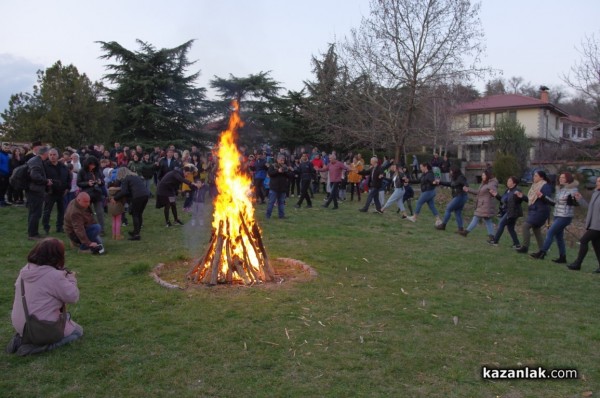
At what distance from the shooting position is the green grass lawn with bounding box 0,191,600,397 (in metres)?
4.47

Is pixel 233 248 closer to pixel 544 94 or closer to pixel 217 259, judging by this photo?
pixel 217 259

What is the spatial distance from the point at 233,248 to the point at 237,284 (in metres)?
0.62

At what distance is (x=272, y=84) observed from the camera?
3419cm

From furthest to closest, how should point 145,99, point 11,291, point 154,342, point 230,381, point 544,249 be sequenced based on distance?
point 145,99, point 544,249, point 11,291, point 154,342, point 230,381

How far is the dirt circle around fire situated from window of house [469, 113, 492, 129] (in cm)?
4580

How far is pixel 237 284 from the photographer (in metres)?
7.50

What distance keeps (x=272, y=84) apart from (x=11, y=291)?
28.9 metres

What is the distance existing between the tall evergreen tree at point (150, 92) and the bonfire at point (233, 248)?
22.2m

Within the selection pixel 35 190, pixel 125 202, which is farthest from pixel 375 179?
pixel 35 190

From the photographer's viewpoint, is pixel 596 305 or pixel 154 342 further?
pixel 596 305

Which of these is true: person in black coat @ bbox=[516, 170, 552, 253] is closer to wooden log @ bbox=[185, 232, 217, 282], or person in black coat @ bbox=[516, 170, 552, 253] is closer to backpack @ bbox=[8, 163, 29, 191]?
wooden log @ bbox=[185, 232, 217, 282]

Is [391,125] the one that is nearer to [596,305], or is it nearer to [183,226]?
[183,226]

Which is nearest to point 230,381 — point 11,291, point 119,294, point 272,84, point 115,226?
point 119,294

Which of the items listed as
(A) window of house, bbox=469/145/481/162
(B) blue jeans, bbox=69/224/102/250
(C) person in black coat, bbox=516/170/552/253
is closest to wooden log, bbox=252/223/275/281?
(B) blue jeans, bbox=69/224/102/250
